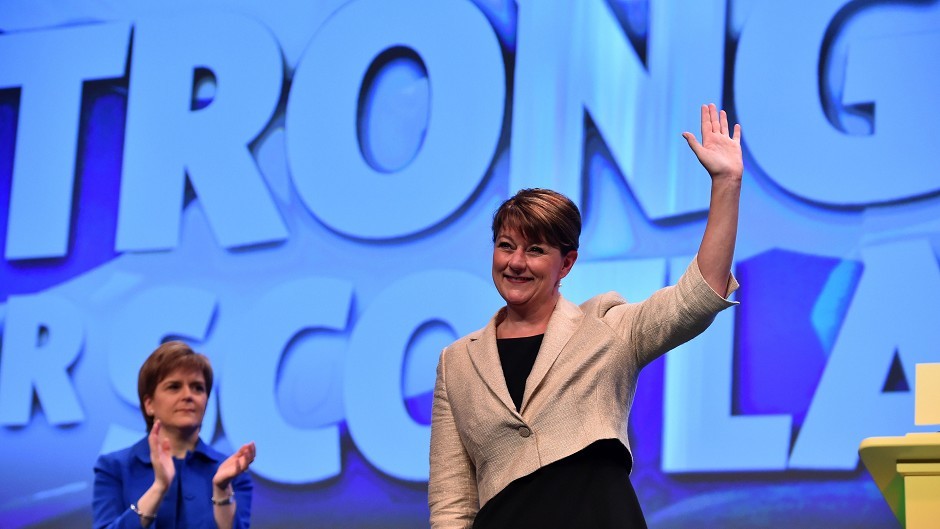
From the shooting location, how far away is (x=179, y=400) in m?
2.85

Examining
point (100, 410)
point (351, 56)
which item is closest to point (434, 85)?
point (351, 56)

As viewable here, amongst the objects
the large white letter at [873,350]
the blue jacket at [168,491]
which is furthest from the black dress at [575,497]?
the large white letter at [873,350]

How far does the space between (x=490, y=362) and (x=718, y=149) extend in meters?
0.52

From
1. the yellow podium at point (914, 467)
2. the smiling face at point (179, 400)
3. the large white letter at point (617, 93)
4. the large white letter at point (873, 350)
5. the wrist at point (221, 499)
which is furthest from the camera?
the large white letter at point (617, 93)

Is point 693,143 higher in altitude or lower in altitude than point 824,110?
lower

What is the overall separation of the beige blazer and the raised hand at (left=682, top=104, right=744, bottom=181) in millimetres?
148

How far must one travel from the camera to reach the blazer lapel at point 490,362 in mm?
1938

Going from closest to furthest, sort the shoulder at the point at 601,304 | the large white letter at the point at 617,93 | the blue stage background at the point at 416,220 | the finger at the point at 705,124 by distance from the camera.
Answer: the finger at the point at 705,124 → the shoulder at the point at 601,304 → the blue stage background at the point at 416,220 → the large white letter at the point at 617,93

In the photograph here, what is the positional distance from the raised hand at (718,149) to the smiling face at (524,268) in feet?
1.02

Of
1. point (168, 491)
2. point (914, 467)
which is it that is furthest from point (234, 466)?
point (914, 467)

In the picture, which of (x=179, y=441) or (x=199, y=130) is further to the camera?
(x=199, y=130)

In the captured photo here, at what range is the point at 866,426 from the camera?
125 inches

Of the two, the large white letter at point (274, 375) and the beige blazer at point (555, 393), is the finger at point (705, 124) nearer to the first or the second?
the beige blazer at point (555, 393)

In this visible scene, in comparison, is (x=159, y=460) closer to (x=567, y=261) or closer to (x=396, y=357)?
(x=567, y=261)
